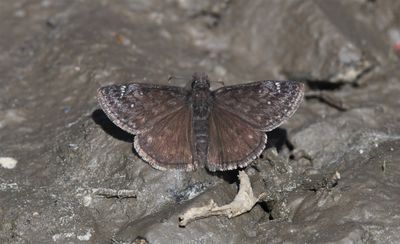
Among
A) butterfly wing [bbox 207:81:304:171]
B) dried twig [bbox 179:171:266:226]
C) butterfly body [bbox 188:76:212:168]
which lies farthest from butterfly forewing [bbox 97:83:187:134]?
dried twig [bbox 179:171:266:226]

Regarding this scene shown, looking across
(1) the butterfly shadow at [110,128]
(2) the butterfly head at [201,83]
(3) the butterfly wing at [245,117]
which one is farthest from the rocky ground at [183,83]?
(2) the butterfly head at [201,83]

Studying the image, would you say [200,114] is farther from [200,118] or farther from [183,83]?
[183,83]

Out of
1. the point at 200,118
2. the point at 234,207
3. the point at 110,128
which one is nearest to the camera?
the point at 234,207

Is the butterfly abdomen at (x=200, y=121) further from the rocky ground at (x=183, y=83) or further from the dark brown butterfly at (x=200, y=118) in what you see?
the rocky ground at (x=183, y=83)

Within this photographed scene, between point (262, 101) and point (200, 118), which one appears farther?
point (262, 101)

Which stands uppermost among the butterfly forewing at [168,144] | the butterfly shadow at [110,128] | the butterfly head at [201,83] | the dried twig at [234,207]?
the butterfly head at [201,83]

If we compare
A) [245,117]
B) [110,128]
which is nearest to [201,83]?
[245,117]
